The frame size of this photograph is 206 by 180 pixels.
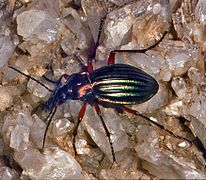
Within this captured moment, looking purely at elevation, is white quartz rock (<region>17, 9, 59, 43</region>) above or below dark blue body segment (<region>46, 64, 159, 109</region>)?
above

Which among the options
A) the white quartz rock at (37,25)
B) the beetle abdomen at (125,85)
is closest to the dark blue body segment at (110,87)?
the beetle abdomen at (125,85)

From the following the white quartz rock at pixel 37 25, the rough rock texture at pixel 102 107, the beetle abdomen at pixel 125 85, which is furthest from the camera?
the white quartz rock at pixel 37 25

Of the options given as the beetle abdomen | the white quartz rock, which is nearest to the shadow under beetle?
the beetle abdomen

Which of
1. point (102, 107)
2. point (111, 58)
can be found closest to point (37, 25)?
point (111, 58)

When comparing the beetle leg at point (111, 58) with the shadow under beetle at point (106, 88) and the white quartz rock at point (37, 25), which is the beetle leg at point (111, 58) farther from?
the white quartz rock at point (37, 25)

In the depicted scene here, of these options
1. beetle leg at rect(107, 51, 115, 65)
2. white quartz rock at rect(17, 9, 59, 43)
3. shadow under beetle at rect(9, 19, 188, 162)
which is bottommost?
shadow under beetle at rect(9, 19, 188, 162)

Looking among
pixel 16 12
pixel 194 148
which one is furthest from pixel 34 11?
pixel 194 148

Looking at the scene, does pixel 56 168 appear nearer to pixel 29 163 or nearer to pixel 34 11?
pixel 29 163

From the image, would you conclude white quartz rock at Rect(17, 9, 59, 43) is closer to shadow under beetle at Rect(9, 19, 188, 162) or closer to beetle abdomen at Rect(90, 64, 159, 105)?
shadow under beetle at Rect(9, 19, 188, 162)
